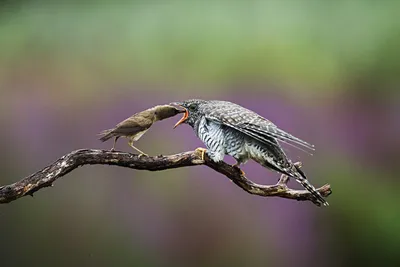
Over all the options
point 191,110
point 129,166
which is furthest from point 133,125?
point 191,110

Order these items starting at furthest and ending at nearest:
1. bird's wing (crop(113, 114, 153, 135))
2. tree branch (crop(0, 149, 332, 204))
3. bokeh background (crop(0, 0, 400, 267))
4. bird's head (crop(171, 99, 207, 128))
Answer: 1. bokeh background (crop(0, 0, 400, 267))
2. bird's head (crop(171, 99, 207, 128))
3. bird's wing (crop(113, 114, 153, 135))
4. tree branch (crop(0, 149, 332, 204))

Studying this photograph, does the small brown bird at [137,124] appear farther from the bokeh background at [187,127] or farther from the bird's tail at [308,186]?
the bird's tail at [308,186]

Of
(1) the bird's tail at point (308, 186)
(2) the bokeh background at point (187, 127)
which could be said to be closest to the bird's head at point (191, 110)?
(2) the bokeh background at point (187, 127)

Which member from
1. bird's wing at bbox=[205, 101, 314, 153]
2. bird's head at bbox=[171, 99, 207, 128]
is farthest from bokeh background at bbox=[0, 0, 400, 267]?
bird's wing at bbox=[205, 101, 314, 153]

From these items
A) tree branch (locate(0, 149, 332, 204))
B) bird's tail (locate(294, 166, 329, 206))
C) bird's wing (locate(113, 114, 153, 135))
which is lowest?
bird's tail (locate(294, 166, 329, 206))

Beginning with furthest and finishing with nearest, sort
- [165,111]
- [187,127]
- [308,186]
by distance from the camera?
1. [187,127]
2. [165,111]
3. [308,186]

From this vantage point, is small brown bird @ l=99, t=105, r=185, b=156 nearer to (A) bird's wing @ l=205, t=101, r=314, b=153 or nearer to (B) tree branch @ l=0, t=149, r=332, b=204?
(B) tree branch @ l=0, t=149, r=332, b=204

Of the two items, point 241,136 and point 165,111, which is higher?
point 165,111

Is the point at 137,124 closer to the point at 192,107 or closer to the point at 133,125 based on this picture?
the point at 133,125
